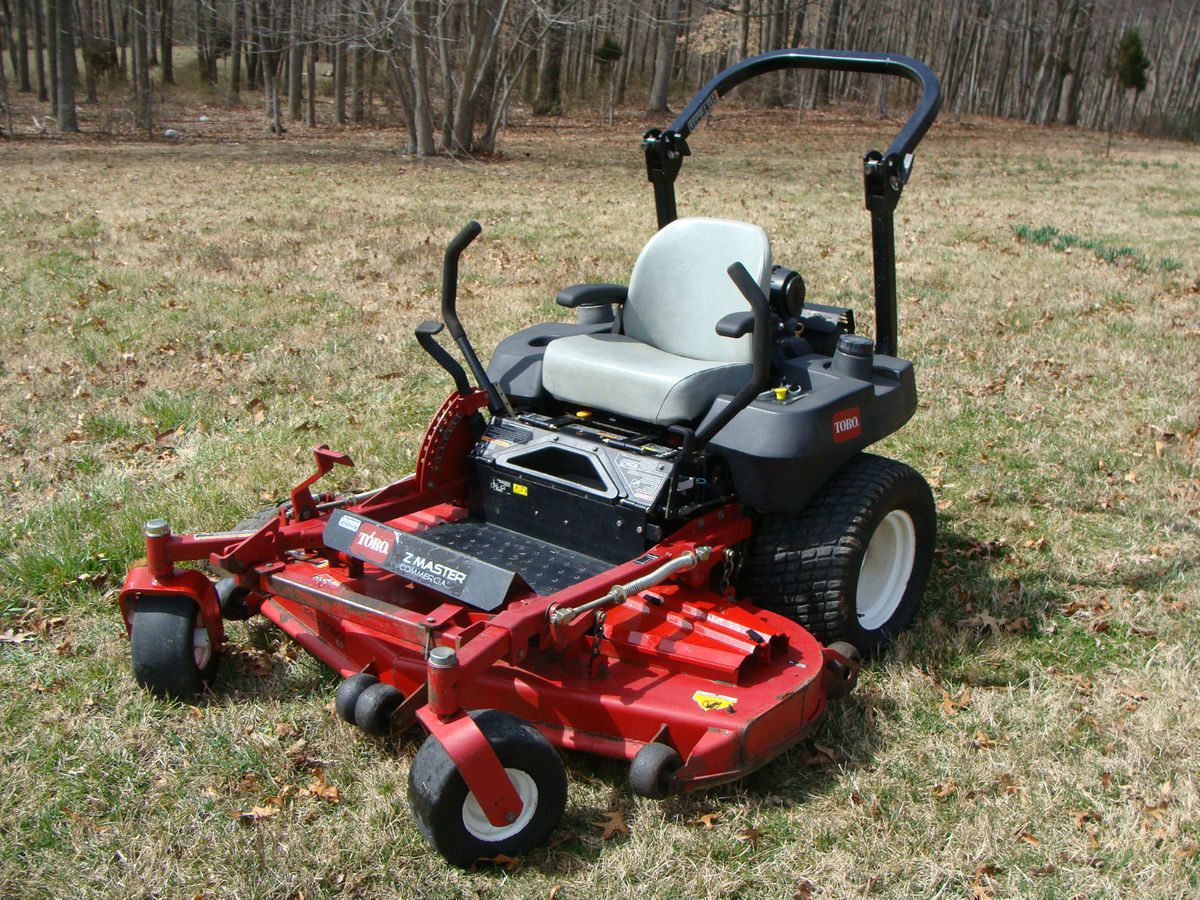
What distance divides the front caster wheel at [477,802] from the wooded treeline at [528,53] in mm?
14014

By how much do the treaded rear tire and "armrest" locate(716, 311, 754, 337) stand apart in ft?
2.08

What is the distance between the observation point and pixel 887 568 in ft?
13.5

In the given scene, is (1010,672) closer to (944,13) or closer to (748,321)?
(748,321)

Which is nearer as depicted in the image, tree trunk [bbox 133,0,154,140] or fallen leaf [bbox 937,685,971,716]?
fallen leaf [bbox 937,685,971,716]

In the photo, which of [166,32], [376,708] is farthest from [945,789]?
[166,32]

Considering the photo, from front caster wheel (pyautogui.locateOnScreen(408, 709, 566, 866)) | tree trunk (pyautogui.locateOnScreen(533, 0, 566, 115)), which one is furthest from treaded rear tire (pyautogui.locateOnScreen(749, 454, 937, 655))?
tree trunk (pyautogui.locateOnScreen(533, 0, 566, 115))

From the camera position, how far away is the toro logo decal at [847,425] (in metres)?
3.60

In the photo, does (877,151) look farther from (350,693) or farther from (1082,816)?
(350,693)

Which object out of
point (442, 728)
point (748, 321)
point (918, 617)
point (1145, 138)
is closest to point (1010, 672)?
point (918, 617)

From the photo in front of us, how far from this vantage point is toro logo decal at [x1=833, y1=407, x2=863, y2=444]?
3602 mm

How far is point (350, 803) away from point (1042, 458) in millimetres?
4075

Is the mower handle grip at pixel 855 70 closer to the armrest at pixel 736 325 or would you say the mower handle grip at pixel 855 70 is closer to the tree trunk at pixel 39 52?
the armrest at pixel 736 325

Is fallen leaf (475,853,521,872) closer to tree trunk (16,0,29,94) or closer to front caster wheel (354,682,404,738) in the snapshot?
front caster wheel (354,682,404,738)

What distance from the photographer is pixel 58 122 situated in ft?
73.3
